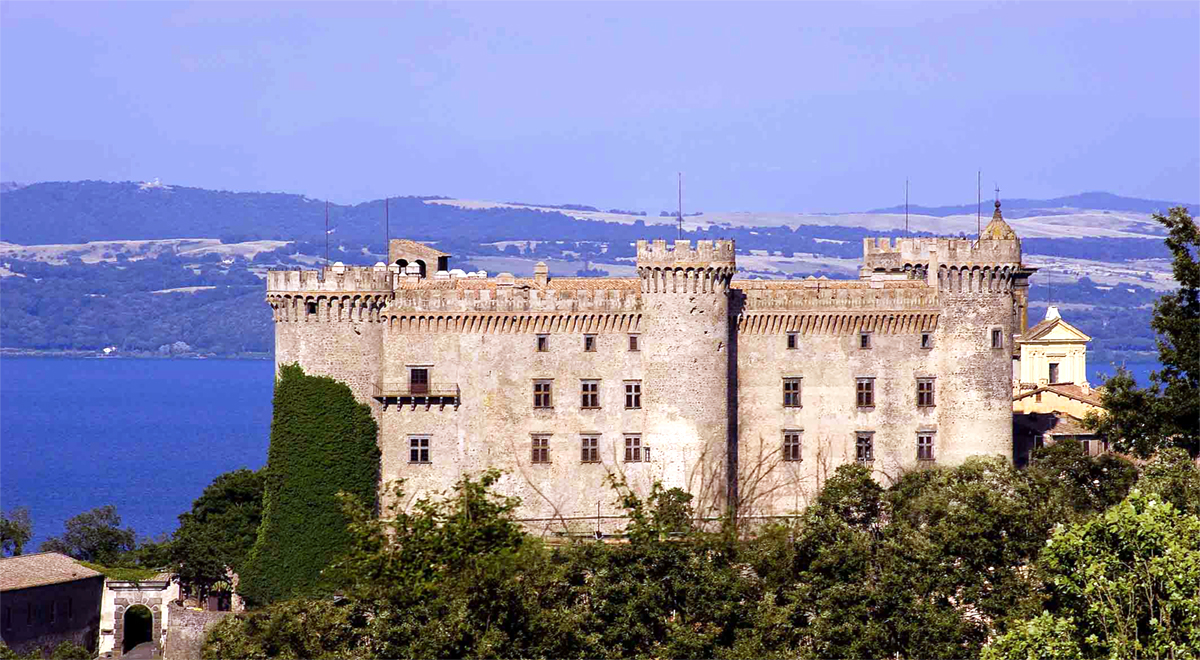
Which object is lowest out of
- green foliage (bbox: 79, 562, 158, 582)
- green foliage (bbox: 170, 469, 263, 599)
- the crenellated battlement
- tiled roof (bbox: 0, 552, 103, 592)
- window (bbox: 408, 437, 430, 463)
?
green foliage (bbox: 79, 562, 158, 582)

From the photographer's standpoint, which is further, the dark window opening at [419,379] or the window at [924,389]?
the window at [924,389]

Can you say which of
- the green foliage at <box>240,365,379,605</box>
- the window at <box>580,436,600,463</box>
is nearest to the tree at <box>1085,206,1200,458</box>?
the window at <box>580,436,600,463</box>

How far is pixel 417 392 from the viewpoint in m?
59.7

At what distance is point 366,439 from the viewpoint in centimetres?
5906

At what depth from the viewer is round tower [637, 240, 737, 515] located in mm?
59594

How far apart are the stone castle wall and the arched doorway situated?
9.92 meters

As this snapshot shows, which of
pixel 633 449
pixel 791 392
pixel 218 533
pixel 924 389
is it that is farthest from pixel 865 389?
pixel 218 533

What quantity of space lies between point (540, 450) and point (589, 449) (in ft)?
4.57

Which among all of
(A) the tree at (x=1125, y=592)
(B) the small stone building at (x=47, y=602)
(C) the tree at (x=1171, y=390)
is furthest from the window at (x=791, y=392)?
(A) the tree at (x=1125, y=592)

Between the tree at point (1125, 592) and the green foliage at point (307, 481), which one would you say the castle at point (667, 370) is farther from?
the tree at point (1125, 592)

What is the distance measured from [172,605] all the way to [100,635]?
5.39m

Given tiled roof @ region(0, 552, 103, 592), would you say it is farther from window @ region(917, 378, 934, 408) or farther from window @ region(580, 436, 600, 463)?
window @ region(917, 378, 934, 408)

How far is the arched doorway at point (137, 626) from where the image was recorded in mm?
62406

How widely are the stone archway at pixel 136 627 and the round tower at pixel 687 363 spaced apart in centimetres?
1605
